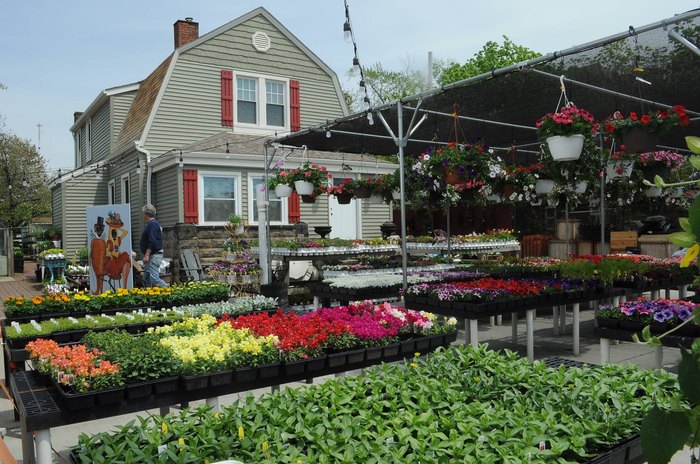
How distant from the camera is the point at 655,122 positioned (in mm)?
7004

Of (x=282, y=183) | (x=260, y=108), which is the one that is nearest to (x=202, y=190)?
(x=260, y=108)

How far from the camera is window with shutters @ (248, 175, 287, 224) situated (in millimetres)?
17016

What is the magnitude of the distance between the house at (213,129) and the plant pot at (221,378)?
12.2 m

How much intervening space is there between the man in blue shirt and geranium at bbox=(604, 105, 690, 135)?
24.8ft

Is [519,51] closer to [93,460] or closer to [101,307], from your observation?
[101,307]

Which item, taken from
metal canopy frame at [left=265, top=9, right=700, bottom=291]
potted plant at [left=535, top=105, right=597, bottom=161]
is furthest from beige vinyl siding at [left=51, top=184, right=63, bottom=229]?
potted plant at [left=535, top=105, right=597, bottom=161]

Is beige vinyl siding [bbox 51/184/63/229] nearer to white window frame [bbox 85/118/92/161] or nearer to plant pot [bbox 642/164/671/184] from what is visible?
white window frame [bbox 85/118/92/161]

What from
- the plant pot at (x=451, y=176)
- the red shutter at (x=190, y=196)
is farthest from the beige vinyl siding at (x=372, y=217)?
the plant pot at (x=451, y=176)

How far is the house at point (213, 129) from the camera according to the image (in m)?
16.6

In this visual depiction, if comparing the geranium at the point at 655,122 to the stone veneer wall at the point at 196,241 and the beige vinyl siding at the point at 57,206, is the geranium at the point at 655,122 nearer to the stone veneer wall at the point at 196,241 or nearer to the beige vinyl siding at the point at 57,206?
the stone veneer wall at the point at 196,241

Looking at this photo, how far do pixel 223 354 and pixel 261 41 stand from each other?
54.3ft

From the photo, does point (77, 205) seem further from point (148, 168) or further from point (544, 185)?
point (544, 185)

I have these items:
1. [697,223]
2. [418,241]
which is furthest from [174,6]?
[697,223]

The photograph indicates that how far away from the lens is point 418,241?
55.4 ft
